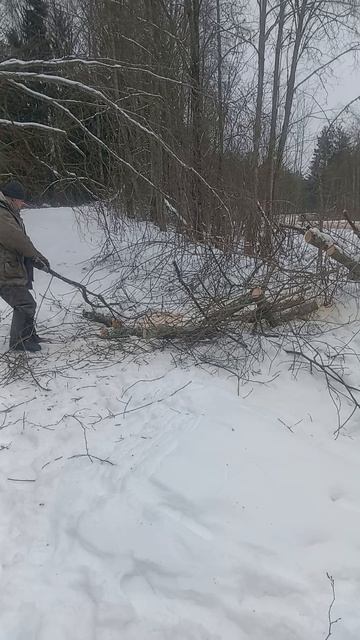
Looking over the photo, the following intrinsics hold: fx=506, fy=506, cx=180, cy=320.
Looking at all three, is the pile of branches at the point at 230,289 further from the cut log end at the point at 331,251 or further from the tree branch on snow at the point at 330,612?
the tree branch on snow at the point at 330,612

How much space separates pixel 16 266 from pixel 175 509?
10.2ft

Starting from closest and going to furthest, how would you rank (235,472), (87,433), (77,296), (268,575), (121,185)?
(268,575) → (235,472) → (87,433) → (77,296) → (121,185)

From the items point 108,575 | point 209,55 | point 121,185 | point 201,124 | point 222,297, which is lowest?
point 108,575

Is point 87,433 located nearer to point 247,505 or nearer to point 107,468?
point 107,468

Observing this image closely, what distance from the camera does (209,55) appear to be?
11555mm

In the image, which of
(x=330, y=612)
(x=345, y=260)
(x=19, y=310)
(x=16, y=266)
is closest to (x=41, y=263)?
(x=16, y=266)

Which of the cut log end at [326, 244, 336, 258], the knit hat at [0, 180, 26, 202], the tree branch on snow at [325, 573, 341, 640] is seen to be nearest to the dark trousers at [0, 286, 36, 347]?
the knit hat at [0, 180, 26, 202]

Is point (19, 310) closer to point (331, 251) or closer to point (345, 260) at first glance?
point (331, 251)

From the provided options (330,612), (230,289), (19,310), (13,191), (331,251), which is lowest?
(330,612)

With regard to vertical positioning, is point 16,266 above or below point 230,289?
above

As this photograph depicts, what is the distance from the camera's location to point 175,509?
2.63m

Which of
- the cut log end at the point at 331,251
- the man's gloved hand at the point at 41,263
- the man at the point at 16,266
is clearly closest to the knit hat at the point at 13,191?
the man at the point at 16,266

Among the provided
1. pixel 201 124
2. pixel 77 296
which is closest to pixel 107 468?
pixel 77 296

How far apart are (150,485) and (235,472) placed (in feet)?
1.63
